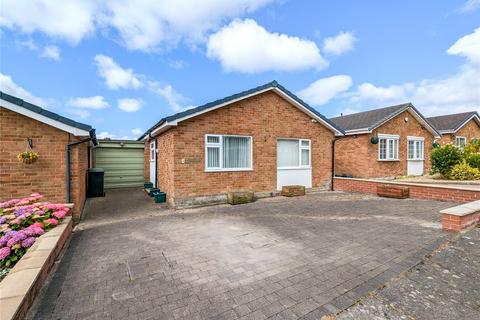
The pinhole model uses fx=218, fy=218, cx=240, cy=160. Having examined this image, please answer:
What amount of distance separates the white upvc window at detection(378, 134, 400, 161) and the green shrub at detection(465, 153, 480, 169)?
3346 mm

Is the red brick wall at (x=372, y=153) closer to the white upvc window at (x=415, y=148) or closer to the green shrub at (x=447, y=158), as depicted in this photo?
the white upvc window at (x=415, y=148)

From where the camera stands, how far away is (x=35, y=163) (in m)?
5.74

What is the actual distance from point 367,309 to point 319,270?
0.90 m

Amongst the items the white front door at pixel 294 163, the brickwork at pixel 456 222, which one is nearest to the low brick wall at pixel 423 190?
the white front door at pixel 294 163

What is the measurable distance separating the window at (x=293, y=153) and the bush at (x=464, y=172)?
8.18 metres

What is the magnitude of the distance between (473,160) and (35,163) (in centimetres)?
1929

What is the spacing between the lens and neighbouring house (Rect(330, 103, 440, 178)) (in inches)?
538

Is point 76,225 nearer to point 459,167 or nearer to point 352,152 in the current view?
point 352,152

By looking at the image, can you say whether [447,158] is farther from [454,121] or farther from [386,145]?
[454,121]

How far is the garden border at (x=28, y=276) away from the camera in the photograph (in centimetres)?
219

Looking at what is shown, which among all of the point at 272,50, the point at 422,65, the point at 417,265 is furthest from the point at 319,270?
the point at 422,65

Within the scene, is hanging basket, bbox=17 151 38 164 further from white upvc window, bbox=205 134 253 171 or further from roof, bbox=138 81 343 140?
white upvc window, bbox=205 134 253 171

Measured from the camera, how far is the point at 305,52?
15.1 meters

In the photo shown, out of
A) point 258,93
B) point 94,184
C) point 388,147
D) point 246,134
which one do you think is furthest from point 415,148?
point 94,184
